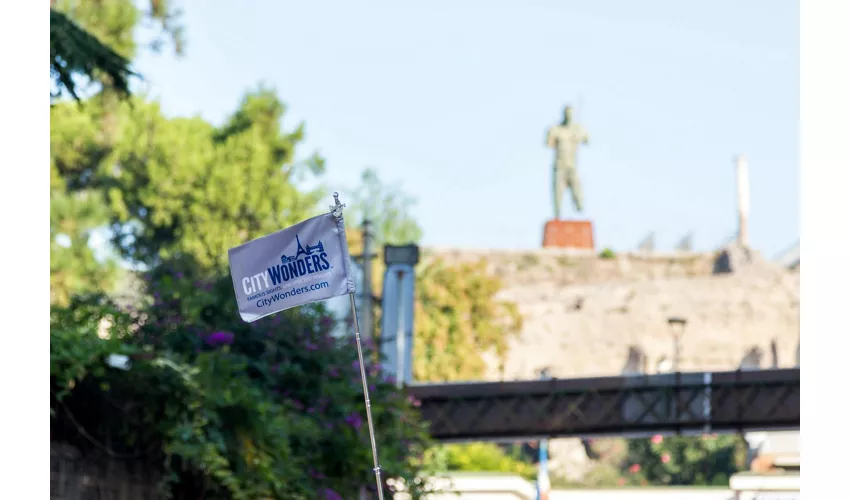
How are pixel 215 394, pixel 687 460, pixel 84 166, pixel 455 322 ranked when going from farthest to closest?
pixel 687 460, pixel 455 322, pixel 84 166, pixel 215 394

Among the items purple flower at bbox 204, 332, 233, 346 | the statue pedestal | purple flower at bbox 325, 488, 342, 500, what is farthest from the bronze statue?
purple flower at bbox 325, 488, 342, 500

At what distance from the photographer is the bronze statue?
62.1 meters

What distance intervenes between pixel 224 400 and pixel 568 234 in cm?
4547

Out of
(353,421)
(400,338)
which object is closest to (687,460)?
(400,338)

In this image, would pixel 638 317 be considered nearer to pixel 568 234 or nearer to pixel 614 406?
pixel 568 234

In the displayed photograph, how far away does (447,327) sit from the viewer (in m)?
48.8

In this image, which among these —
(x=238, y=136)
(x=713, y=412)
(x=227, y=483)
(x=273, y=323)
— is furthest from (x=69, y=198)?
(x=227, y=483)

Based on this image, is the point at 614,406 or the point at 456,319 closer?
the point at 614,406

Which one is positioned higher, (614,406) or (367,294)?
(367,294)

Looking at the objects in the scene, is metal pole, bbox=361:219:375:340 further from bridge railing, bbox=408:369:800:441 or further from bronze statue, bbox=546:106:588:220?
bronze statue, bbox=546:106:588:220

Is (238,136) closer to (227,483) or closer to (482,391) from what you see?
(482,391)

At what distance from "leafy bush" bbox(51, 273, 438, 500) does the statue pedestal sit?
1536 inches

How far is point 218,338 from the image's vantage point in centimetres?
1705

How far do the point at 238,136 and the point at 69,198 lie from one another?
606cm
